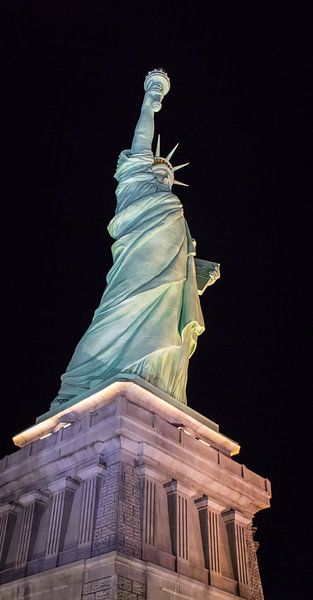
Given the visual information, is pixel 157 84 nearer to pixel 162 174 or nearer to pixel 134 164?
pixel 134 164

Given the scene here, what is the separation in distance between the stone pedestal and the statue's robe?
0.86m

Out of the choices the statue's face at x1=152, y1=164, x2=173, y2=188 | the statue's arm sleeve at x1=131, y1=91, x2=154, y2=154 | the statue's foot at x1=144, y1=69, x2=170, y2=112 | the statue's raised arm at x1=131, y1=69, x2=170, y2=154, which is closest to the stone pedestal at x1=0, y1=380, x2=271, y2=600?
the statue's face at x1=152, y1=164, x2=173, y2=188

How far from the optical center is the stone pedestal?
27.7 ft

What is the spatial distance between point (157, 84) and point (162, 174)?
13.7ft

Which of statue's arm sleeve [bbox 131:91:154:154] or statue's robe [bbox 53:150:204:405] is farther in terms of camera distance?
statue's arm sleeve [bbox 131:91:154:154]

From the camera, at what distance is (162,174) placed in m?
14.9

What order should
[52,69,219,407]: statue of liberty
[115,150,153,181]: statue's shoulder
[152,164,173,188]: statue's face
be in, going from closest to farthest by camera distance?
1. [52,69,219,407]: statue of liberty
2. [152,164,173,188]: statue's face
3. [115,150,153,181]: statue's shoulder

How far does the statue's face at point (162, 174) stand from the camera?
48.4ft

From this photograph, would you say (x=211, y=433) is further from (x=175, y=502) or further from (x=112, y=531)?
(x=112, y=531)

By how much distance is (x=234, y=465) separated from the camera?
1090 cm

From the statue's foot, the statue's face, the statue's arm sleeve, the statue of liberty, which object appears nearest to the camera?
the statue of liberty

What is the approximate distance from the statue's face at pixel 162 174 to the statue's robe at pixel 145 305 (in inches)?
6.9

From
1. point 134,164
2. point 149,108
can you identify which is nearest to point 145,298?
point 134,164

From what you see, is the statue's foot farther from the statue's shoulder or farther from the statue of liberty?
the statue of liberty
